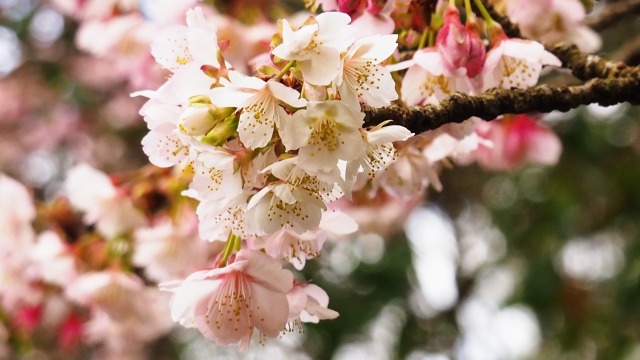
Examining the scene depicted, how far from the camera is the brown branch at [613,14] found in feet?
4.50

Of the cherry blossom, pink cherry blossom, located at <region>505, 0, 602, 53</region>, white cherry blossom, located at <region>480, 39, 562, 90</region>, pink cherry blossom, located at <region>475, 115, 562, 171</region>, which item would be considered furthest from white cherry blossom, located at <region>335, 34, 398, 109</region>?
the cherry blossom

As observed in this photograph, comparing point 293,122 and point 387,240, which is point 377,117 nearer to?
point 293,122

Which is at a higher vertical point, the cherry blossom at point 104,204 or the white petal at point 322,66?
the white petal at point 322,66

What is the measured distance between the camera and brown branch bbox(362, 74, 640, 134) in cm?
71

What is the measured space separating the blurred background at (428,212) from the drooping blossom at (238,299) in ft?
3.23

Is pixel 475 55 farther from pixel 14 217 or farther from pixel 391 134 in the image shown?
pixel 14 217

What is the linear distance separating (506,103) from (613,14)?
750 millimetres

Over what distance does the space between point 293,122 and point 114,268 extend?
3.20 feet

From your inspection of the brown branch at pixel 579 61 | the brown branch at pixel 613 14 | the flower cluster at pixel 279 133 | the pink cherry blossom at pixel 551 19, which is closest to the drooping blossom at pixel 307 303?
the flower cluster at pixel 279 133

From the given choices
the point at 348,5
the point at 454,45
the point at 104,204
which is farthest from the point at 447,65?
the point at 104,204

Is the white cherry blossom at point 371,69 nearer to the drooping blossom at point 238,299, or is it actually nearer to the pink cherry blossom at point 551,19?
the drooping blossom at point 238,299

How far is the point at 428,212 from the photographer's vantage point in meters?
3.29

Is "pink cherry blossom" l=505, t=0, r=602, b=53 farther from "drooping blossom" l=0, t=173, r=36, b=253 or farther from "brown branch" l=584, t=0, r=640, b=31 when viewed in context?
"drooping blossom" l=0, t=173, r=36, b=253

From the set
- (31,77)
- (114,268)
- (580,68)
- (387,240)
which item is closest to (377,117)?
(580,68)
